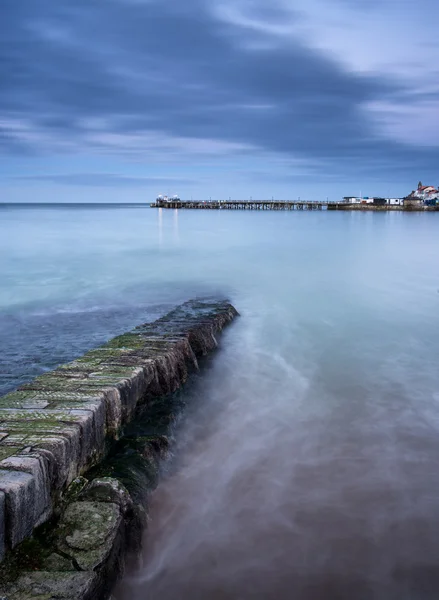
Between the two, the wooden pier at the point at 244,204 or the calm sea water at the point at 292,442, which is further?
the wooden pier at the point at 244,204

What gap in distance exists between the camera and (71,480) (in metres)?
3.59

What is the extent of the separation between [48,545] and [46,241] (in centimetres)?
2788

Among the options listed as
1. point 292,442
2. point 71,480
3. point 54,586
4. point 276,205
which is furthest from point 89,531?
point 276,205

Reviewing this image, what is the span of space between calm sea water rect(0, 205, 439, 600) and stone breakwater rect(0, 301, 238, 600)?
46 centimetres

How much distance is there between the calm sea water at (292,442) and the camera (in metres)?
3.44

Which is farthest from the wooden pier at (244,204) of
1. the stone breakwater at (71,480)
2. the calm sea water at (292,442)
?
the stone breakwater at (71,480)

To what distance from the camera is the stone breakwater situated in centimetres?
277

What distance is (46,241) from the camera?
95.1 feet

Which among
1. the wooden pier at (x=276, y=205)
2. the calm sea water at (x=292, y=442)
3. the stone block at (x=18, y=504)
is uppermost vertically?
the wooden pier at (x=276, y=205)

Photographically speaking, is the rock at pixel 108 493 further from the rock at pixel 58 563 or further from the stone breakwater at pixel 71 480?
the rock at pixel 58 563

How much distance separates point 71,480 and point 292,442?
88.9 inches

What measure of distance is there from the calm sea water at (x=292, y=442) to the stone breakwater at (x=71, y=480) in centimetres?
46

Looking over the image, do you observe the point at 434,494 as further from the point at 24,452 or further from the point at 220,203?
the point at 220,203

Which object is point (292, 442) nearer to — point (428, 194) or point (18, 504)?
point (18, 504)
